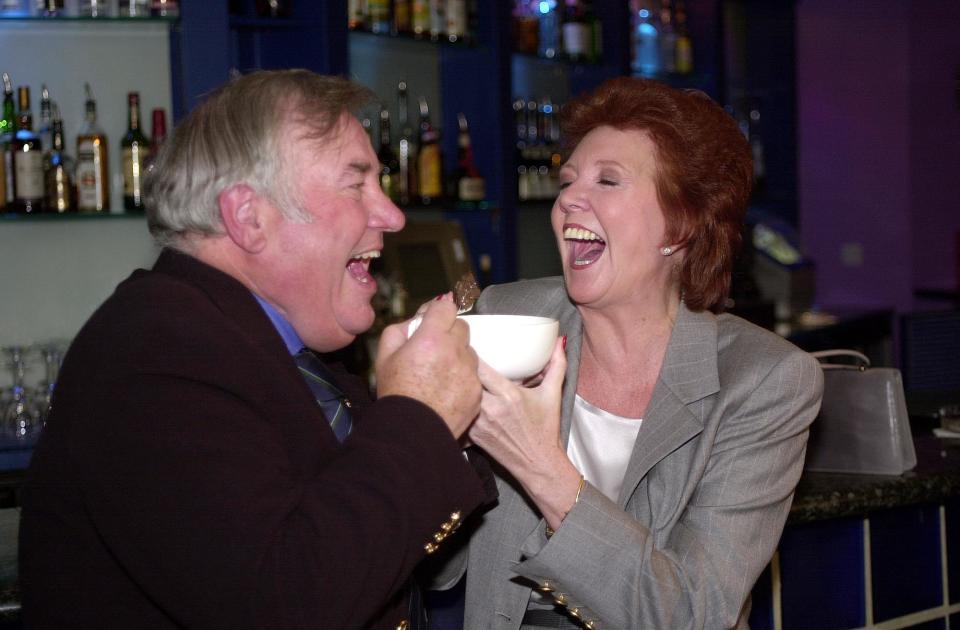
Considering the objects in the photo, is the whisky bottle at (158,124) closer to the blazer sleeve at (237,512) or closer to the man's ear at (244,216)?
the man's ear at (244,216)

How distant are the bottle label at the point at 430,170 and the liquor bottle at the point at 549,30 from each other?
84cm

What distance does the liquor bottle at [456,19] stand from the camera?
13.1 ft

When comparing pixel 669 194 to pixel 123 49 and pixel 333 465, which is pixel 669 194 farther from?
pixel 123 49

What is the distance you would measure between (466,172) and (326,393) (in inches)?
111

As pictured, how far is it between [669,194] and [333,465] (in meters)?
0.98

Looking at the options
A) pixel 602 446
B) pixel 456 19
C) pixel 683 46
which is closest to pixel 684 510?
pixel 602 446

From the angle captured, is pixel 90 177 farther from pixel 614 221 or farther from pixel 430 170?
pixel 614 221

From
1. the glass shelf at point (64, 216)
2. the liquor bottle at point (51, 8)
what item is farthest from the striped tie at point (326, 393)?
the liquor bottle at point (51, 8)

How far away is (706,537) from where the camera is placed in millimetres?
1528

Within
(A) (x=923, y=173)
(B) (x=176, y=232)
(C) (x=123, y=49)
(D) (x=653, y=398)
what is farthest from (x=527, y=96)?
(A) (x=923, y=173)

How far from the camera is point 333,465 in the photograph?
1047 mm

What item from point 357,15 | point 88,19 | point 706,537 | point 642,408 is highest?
point 357,15

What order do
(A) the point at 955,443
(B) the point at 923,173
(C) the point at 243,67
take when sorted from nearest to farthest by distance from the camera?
(A) the point at 955,443
(C) the point at 243,67
(B) the point at 923,173

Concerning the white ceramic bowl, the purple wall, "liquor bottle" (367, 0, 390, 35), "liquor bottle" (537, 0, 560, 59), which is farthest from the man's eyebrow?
the purple wall
